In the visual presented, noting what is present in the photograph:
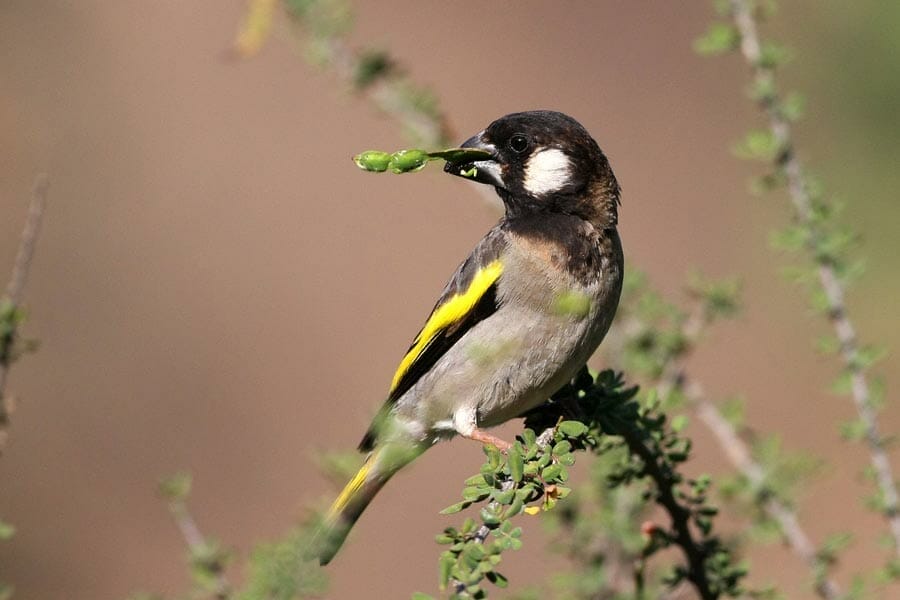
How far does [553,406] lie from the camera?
3.31m

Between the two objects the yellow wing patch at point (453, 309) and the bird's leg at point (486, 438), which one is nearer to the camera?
the bird's leg at point (486, 438)

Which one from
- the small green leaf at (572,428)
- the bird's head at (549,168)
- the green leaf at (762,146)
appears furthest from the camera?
the bird's head at (549,168)

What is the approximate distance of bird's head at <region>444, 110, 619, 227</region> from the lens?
351cm

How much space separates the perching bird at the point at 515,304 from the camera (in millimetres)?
3221

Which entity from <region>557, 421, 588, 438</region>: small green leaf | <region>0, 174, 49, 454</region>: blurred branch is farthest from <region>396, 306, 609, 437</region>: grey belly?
<region>0, 174, 49, 454</region>: blurred branch

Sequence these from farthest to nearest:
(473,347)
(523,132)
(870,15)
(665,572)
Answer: (870,15)
(523,132)
(473,347)
(665,572)

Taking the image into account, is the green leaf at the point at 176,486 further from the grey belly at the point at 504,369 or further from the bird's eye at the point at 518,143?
the bird's eye at the point at 518,143

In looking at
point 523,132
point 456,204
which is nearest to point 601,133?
point 456,204

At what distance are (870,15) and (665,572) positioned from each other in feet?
17.7

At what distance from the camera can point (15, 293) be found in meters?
2.26

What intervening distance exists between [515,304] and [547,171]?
0.48 m

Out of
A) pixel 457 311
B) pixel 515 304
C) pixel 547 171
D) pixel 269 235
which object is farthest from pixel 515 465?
pixel 269 235

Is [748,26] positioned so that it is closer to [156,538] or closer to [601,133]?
[156,538]

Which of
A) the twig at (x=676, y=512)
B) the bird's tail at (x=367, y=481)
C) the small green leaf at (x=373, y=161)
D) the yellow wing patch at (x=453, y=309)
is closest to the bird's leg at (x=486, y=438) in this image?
the bird's tail at (x=367, y=481)
